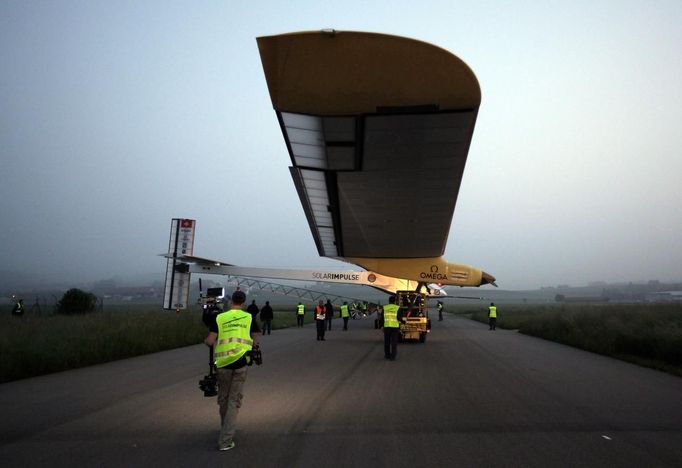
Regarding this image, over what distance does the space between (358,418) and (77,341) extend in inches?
409

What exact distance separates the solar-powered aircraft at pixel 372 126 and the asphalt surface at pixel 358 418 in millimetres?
3925

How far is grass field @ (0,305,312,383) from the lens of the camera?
11.0 metres

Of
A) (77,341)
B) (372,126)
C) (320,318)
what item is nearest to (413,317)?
(320,318)

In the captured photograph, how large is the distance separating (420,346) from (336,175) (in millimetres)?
8969

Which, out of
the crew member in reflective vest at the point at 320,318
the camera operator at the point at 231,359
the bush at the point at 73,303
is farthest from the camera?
the bush at the point at 73,303

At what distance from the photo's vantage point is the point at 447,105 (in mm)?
6801

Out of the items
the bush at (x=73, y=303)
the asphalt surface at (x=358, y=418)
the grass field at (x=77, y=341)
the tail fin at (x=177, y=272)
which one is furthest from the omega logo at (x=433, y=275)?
the bush at (x=73, y=303)

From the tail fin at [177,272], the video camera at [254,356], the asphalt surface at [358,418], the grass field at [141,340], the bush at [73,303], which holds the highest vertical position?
the tail fin at [177,272]

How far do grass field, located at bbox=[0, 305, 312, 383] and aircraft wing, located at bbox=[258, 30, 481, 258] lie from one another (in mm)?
6629

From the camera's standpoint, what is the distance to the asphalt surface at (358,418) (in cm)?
480

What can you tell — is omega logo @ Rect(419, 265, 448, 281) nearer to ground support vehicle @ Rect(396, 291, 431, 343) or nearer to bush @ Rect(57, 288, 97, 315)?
ground support vehicle @ Rect(396, 291, 431, 343)

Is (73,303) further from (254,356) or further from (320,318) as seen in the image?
(254,356)

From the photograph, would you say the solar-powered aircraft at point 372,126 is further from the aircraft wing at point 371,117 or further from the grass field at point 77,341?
the grass field at point 77,341

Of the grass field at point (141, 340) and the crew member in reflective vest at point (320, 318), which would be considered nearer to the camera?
the grass field at point (141, 340)
